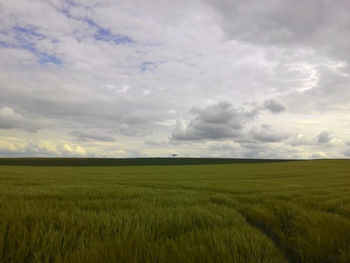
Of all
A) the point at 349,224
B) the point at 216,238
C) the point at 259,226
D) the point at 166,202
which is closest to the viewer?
the point at 216,238

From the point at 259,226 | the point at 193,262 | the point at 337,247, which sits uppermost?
the point at 193,262

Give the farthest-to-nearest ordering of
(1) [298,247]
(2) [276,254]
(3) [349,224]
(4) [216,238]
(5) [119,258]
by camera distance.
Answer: (3) [349,224] → (1) [298,247] → (4) [216,238] → (2) [276,254] → (5) [119,258]

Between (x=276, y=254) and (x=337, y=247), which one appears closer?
(x=276, y=254)

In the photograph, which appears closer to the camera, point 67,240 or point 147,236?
point 67,240

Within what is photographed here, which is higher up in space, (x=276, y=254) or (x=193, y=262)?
(x=193, y=262)

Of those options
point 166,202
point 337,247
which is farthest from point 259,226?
point 166,202

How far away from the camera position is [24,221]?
2605mm

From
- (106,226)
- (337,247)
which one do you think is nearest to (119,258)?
(106,226)

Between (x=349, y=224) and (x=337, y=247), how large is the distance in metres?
1.09

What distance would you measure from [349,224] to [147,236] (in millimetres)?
3433

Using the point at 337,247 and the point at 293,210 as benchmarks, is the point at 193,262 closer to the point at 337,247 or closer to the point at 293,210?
the point at 337,247

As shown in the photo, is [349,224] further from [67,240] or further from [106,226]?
[67,240]

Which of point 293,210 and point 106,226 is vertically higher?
point 106,226

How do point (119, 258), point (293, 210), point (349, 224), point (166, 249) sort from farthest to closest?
1. point (293, 210)
2. point (349, 224)
3. point (166, 249)
4. point (119, 258)
